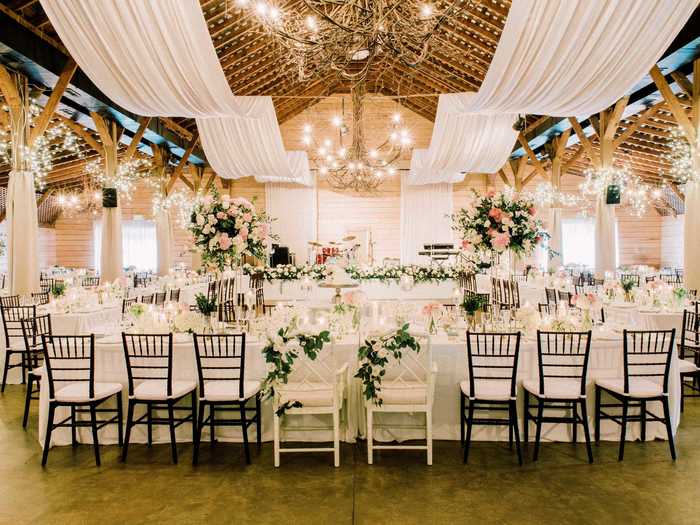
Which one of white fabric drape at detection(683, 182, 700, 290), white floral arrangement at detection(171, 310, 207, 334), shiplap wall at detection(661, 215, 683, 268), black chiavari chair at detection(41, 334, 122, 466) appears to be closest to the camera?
black chiavari chair at detection(41, 334, 122, 466)

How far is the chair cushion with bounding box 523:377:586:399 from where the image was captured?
3.66 m

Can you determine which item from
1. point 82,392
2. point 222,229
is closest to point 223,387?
point 82,392

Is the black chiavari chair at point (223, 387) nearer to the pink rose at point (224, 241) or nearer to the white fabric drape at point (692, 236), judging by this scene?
the pink rose at point (224, 241)

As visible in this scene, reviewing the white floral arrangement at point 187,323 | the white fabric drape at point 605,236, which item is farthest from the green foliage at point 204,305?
the white fabric drape at point 605,236

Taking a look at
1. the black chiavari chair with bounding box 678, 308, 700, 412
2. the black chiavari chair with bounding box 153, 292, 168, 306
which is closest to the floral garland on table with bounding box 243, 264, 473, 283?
the black chiavari chair with bounding box 153, 292, 168, 306

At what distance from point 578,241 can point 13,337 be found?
706 inches

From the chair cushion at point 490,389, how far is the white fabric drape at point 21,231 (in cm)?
614

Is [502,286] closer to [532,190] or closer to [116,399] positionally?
[116,399]

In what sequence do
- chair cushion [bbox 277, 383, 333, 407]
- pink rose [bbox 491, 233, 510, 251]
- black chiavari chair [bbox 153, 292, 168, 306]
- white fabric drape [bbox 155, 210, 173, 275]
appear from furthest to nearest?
white fabric drape [bbox 155, 210, 173, 275] < black chiavari chair [bbox 153, 292, 168, 306] < pink rose [bbox 491, 233, 510, 251] < chair cushion [bbox 277, 383, 333, 407]

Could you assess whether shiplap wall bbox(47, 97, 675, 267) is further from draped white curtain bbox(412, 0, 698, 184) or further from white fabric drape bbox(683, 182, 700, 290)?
draped white curtain bbox(412, 0, 698, 184)

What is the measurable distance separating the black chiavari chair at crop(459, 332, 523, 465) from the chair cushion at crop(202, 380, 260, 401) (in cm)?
163

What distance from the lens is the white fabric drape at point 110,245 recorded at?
8867 millimetres

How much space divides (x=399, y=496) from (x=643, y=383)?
214cm

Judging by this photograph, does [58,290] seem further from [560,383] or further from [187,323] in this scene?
[560,383]
